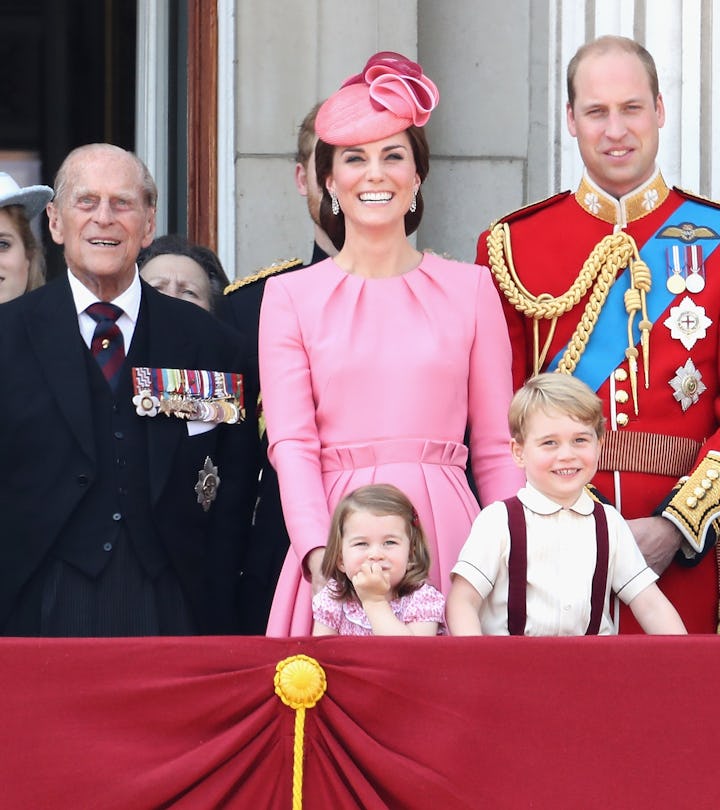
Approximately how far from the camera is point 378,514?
143 inches

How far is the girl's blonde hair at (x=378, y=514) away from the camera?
12.0 feet

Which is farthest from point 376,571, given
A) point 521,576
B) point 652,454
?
point 652,454

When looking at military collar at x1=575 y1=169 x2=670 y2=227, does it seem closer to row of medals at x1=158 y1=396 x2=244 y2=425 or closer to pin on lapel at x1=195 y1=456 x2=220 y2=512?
row of medals at x1=158 y1=396 x2=244 y2=425

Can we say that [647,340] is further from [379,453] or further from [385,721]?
[385,721]

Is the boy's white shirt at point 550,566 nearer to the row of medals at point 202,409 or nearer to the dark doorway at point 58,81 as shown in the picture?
the row of medals at point 202,409

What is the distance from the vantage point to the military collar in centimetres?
438

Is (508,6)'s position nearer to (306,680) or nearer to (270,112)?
(270,112)

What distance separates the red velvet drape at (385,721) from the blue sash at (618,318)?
3.53 feet

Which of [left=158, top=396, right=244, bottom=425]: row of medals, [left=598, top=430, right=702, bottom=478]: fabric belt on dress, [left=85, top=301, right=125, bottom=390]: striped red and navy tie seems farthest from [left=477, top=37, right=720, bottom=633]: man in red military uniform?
[left=85, top=301, right=125, bottom=390]: striped red and navy tie

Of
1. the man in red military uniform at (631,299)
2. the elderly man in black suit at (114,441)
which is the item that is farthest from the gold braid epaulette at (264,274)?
the man in red military uniform at (631,299)

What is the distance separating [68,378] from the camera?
4.12 meters

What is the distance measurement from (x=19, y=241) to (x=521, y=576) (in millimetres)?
1680

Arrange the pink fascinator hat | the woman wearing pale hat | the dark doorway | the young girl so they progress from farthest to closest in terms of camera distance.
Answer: the dark doorway < the woman wearing pale hat < the pink fascinator hat < the young girl

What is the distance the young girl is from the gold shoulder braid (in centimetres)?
75
